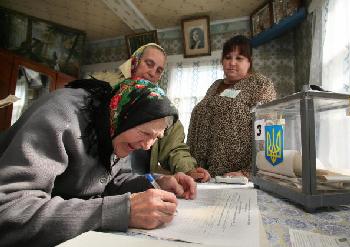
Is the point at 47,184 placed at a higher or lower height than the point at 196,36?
lower

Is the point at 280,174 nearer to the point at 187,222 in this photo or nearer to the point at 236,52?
the point at 187,222

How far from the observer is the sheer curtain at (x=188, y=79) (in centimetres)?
420

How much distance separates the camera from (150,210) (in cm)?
61

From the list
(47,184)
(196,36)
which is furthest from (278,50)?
(47,184)

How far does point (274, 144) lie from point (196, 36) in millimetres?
3516

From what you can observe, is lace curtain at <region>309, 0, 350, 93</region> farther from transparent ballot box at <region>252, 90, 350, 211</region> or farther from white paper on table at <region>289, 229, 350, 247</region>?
white paper on table at <region>289, 229, 350, 247</region>

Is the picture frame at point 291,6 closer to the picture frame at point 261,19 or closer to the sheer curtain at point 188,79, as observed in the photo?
the picture frame at point 261,19

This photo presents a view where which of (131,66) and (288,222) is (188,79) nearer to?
(131,66)

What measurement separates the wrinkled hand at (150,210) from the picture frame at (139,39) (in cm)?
406

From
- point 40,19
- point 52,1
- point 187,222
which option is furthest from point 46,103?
point 40,19

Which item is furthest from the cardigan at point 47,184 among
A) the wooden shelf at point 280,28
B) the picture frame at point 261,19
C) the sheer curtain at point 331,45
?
the picture frame at point 261,19

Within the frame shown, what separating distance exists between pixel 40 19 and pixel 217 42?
2761mm

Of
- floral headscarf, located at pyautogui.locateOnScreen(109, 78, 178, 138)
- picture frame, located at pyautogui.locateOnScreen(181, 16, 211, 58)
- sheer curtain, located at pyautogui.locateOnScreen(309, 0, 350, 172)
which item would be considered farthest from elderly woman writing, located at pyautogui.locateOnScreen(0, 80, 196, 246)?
picture frame, located at pyautogui.locateOnScreen(181, 16, 211, 58)

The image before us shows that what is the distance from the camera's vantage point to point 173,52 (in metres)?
4.50
